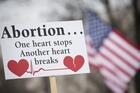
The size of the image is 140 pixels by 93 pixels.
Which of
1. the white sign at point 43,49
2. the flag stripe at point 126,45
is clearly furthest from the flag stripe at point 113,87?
the white sign at point 43,49

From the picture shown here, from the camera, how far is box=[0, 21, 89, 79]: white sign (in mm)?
2275

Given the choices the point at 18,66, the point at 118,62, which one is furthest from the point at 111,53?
the point at 18,66

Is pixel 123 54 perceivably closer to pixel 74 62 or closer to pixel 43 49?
pixel 74 62

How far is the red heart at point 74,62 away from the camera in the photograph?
2303 mm

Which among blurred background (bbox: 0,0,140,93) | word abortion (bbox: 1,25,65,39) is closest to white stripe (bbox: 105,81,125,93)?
blurred background (bbox: 0,0,140,93)

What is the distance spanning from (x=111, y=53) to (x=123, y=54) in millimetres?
Result: 120

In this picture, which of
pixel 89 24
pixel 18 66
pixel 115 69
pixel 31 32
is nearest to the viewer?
pixel 18 66

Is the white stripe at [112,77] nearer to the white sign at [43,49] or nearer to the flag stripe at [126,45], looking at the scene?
the flag stripe at [126,45]

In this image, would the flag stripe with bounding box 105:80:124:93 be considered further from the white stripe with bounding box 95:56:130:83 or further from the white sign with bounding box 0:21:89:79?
the white sign with bounding box 0:21:89:79

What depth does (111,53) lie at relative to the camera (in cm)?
327

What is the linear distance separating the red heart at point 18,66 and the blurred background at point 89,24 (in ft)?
2.09

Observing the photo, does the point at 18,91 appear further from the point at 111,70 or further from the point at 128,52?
the point at 128,52

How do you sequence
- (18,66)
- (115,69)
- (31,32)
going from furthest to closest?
(115,69) < (31,32) < (18,66)

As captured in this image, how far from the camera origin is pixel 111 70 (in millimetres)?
3246
